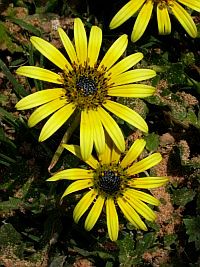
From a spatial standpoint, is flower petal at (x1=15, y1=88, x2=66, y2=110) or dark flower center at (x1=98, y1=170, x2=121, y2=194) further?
dark flower center at (x1=98, y1=170, x2=121, y2=194)

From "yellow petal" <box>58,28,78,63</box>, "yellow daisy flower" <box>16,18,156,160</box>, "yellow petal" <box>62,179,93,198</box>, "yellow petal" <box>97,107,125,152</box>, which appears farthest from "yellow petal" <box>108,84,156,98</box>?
"yellow petal" <box>62,179,93,198</box>

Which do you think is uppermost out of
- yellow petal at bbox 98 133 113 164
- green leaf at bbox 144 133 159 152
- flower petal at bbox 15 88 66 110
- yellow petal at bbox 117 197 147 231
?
flower petal at bbox 15 88 66 110

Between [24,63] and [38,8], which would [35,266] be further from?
[38,8]

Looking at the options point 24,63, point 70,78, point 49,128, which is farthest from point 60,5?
point 49,128

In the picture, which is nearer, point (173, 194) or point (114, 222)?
point (114, 222)

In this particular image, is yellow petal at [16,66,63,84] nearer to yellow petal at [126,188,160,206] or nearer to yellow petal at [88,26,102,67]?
yellow petal at [88,26,102,67]

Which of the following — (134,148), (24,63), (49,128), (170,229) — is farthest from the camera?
(24,63)
